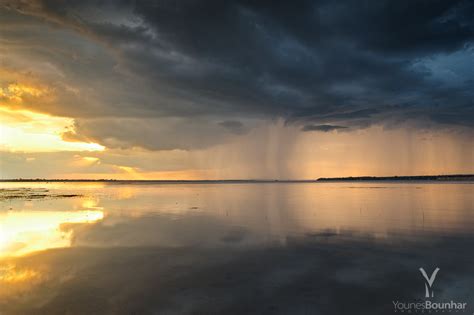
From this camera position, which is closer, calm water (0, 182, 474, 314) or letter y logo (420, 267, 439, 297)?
calm water (0, 182, 474, 314)

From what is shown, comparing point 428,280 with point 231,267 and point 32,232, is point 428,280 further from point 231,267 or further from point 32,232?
point 32,232

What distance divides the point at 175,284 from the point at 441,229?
2343 centimetres

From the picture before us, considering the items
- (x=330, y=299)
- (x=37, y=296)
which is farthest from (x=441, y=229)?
(x=37, y=296)

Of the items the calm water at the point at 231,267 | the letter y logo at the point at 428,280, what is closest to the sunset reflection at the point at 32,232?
the calm water at the point at 231,267

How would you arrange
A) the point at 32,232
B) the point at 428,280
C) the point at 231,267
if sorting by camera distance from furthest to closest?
the point at 32,232
the point at 231,267
the point at 428,280

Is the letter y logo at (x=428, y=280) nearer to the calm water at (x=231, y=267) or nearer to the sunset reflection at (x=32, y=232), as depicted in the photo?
the calm water at (x=231, y=267)

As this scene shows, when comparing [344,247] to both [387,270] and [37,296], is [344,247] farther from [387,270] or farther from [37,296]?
[37,296]

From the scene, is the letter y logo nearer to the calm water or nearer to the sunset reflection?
the calm water

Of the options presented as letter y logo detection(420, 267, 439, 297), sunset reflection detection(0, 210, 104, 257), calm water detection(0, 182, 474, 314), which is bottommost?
letter y logo detection(420, 267, 439, 297)

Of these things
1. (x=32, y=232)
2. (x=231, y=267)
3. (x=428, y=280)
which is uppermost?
(x=32, y=232)

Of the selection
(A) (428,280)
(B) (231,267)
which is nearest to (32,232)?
(B) (231,267)

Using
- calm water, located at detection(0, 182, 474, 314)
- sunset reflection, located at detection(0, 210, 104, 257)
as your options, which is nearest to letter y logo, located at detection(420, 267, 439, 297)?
calm water, located at detection(0, 182, 474, 314)

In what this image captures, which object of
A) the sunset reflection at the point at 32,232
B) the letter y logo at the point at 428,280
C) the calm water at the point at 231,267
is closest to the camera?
the calm water at the point at 231,267

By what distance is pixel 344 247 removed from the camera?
2136 centimetres
